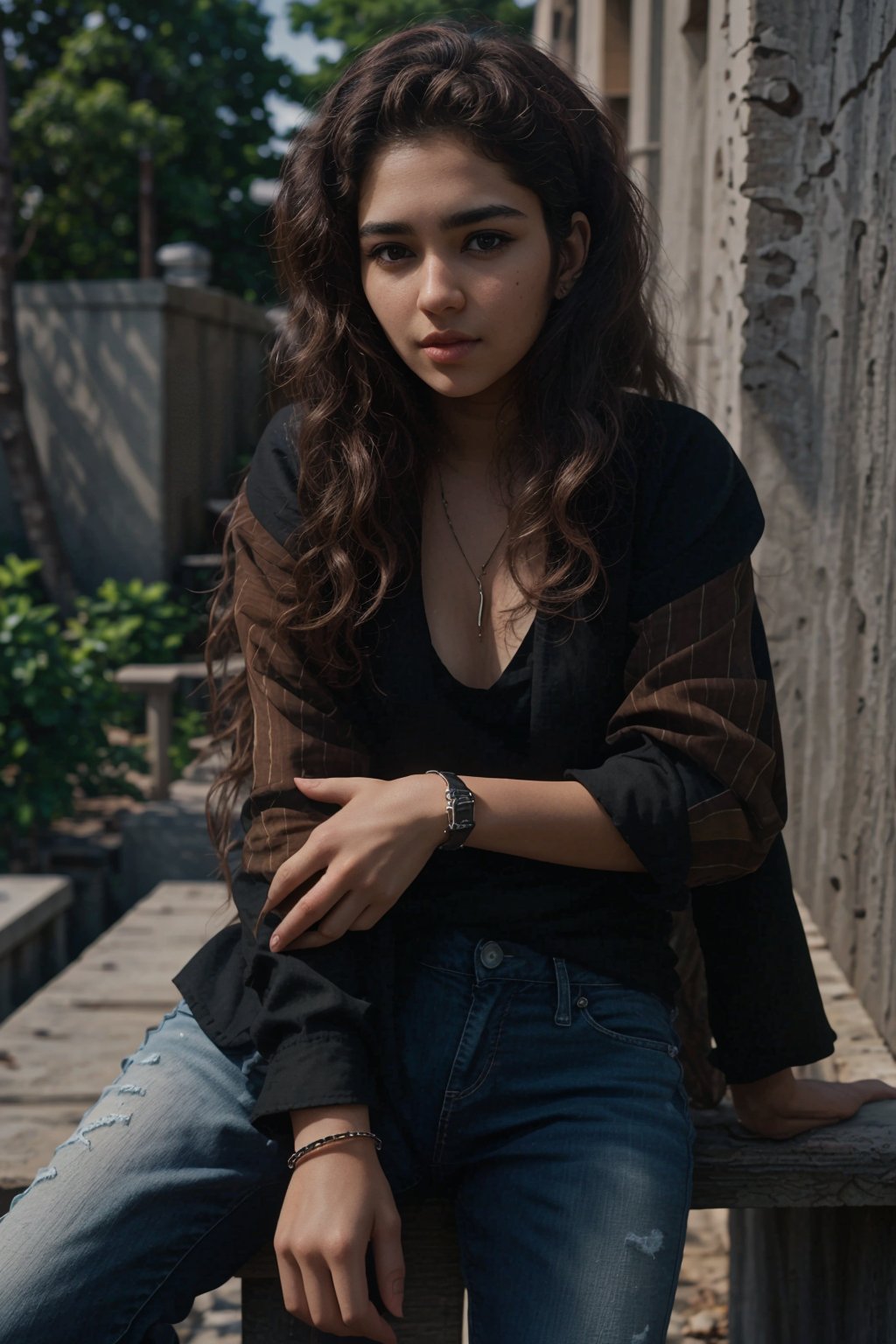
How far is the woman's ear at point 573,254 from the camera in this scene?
1732 mm

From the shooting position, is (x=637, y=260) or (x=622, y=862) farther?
(x=637, y=260)

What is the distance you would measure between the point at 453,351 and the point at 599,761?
501mm

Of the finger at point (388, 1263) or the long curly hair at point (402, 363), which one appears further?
the long curly hair at point (402, 363)

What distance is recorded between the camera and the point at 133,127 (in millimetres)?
13195

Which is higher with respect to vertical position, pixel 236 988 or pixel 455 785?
pixel 455 785

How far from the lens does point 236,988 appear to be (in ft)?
5.62

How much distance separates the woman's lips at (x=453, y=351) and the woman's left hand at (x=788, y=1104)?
925 millimetres

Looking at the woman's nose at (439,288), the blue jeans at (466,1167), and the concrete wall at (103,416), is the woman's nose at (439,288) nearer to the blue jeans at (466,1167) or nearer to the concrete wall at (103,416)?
the blue jeans at (466,1167)

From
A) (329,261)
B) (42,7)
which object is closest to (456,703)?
(329,261)

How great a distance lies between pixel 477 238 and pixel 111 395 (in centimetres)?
841

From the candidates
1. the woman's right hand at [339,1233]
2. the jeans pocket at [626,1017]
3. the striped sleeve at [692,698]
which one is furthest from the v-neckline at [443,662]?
the woman's right hand at [339,1233]

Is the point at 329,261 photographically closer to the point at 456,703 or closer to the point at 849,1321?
the point at 456,703

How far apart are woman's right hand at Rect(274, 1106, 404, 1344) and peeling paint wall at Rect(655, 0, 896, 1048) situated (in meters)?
0.86

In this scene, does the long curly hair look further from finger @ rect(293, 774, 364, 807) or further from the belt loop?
the belt loop
